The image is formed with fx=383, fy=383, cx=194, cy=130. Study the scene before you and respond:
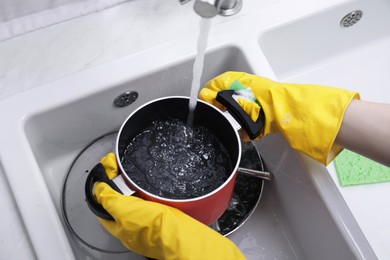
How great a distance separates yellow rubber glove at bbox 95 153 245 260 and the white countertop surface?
26 cm

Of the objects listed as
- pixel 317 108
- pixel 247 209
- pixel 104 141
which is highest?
pixel 317 108

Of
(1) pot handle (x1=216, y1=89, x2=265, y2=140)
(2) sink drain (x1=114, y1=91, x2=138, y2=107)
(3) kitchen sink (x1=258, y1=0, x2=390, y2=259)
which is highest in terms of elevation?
(1) pot handle (x1=216, y1=89, x2=265, y2=140)

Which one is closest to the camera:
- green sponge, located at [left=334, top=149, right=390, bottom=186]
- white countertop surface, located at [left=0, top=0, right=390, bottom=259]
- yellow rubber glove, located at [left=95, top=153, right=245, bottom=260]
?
yellow rubber glove, located at [left=95, top=153, right=245, bottom=260]

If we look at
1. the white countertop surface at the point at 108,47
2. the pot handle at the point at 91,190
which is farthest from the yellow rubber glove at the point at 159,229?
the white countertop surface at the point at 108,47

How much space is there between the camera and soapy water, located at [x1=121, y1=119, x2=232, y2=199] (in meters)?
0.53

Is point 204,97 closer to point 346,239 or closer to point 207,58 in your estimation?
point 207,58

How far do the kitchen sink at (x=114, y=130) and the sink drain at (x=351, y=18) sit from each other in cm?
27

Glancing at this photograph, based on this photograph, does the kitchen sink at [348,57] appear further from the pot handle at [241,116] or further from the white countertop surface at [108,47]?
the pot handle at [241,116]

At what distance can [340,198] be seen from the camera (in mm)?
558

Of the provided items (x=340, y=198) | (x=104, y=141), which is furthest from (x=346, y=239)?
(x=104, y=141)

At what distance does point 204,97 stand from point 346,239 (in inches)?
11.5

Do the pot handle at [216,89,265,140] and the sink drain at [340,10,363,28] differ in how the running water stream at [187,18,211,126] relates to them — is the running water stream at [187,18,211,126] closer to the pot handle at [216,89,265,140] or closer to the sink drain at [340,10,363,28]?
the pot handle at [216,89,265,140]

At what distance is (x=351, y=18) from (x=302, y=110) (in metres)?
0.36

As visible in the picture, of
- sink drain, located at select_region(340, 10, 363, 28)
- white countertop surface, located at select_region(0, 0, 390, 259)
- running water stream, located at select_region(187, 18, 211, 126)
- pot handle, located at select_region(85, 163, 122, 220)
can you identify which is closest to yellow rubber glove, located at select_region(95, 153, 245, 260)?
pot handle, located at select_region(85, 163, 122, 220)
